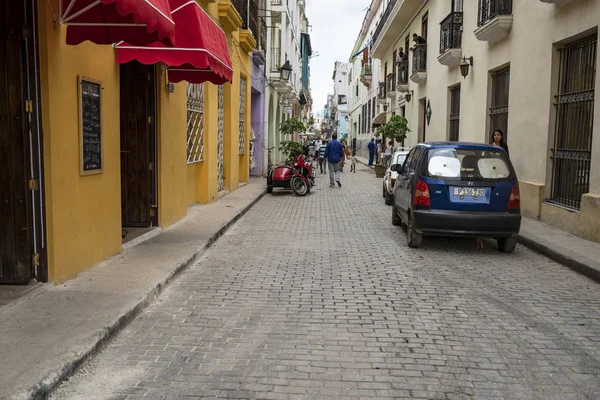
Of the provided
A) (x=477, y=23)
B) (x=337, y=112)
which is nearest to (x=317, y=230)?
(x=477, y=23)

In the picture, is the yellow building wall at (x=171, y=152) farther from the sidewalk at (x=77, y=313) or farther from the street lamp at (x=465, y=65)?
the street lamp at (x=465, y=65)

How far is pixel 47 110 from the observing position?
5430 millimetres

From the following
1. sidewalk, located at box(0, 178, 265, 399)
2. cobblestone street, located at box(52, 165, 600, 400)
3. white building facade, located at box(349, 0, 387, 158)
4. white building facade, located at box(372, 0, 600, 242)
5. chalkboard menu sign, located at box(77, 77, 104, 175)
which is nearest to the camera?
sidewalk, located at box(0, 178, 265, 399)

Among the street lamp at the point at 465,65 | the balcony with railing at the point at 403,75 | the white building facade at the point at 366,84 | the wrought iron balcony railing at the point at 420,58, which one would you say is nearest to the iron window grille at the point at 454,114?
the street lamp at the point at 465,65

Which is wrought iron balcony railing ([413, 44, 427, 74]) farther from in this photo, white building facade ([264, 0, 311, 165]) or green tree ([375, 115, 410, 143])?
white building facade ([264, 0, 311, 165])

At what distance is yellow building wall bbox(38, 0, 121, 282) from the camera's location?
5473mm

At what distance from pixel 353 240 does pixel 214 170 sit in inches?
212

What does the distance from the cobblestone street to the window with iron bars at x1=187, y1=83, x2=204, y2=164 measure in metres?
4.35

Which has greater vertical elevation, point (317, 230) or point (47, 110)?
point (47, 110)

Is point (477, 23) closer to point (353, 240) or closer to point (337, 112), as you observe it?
point (353, 240)

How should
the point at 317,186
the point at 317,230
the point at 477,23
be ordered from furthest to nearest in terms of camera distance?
the point at 317,186 → the point at 477,23 → the point at 317,230

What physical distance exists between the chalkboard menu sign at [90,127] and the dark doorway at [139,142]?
7.64 feet

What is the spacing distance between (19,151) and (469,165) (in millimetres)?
5955

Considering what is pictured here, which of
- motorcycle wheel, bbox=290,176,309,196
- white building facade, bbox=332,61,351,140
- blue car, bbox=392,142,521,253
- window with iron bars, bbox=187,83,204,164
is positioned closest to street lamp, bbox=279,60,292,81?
motorcycle wheel, bbox=290,176,309,196
